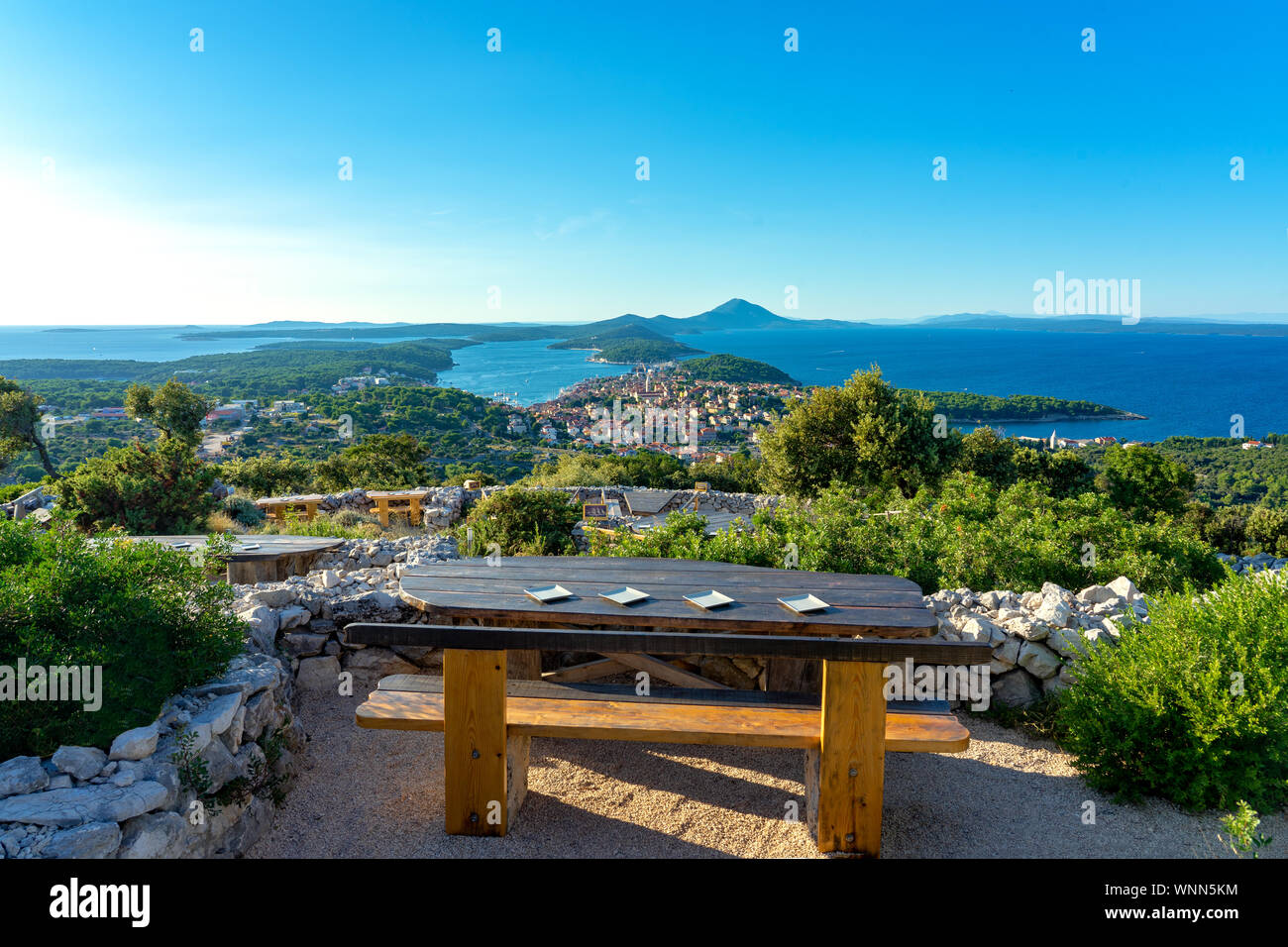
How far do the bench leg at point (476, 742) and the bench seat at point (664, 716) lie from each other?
10cm

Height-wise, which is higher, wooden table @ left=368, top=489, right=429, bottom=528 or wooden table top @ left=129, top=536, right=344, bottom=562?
wooden table top @ left=129, top=536, right=344, bottom=562

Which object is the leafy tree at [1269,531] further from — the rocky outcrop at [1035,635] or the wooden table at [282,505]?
the wooden table at [282,505]

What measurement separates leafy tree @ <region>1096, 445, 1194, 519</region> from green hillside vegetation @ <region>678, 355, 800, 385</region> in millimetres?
42240

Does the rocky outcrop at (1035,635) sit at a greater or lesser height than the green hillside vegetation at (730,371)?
lesser

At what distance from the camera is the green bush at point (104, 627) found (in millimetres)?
2646

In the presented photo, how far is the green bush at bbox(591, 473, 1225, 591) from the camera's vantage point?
5410 millimetres

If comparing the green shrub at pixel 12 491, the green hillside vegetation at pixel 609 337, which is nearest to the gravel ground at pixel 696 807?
the green shrub at pixel 12 491

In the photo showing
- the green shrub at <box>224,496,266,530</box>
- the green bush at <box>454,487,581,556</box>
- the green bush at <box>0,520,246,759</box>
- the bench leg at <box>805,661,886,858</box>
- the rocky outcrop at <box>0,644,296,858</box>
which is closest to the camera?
the rocky outcrop at <box>0,644,296,858</box>

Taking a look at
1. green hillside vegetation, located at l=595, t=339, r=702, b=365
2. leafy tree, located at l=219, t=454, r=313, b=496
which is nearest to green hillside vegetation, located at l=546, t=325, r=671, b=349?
green hillside vegetation, located at l=595, t=339, r=702, b=365

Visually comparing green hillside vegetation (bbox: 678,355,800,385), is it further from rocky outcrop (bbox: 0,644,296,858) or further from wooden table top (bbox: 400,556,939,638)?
rocky outcrop (bbox: 0,644,296,858)

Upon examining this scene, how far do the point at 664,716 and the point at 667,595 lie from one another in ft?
2.03

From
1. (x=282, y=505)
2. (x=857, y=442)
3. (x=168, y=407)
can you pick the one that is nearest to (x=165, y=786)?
(x=282, y=505)

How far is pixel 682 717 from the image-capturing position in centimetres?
300

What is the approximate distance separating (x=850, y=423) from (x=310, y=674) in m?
11.5
